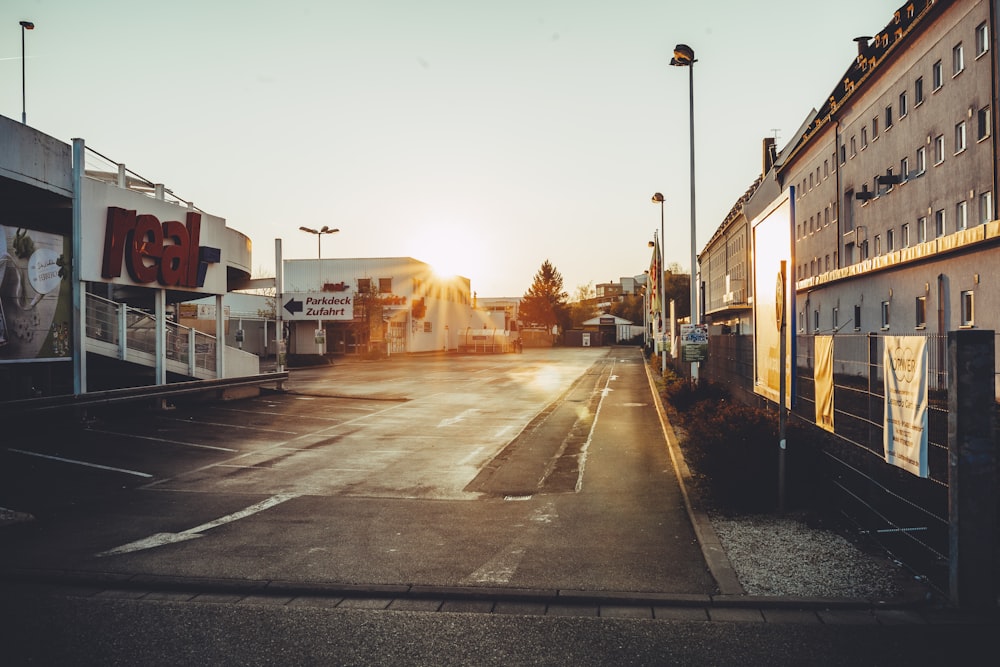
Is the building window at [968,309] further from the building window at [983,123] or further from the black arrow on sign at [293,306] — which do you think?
the black arrow on sign at [293,306]

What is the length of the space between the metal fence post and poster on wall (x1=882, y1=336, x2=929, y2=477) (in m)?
0.28

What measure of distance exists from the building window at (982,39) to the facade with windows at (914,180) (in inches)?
1.4

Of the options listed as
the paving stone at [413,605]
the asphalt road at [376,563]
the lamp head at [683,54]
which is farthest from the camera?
the lamp head at [683,54]

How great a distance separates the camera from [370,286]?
64875 millimetres

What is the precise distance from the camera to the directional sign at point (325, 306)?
56.9 metres

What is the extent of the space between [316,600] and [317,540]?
5.93 feet

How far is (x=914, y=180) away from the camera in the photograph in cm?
3005

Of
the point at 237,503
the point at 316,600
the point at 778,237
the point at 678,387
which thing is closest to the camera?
the point at 316,600

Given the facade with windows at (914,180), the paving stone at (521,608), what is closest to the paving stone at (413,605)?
the paving stone at (521,608)

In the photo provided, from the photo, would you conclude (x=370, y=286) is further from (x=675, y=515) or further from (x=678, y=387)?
(x=675, y=515)

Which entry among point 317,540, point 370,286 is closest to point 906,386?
point 317,540

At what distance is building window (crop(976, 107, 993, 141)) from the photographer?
23.5 meters

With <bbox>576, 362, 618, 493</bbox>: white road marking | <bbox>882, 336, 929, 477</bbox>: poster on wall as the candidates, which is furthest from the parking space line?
<bbox>882, 336, 929, 477</bbox>: poster on wall

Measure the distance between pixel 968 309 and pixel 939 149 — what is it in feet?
→ 23.6
